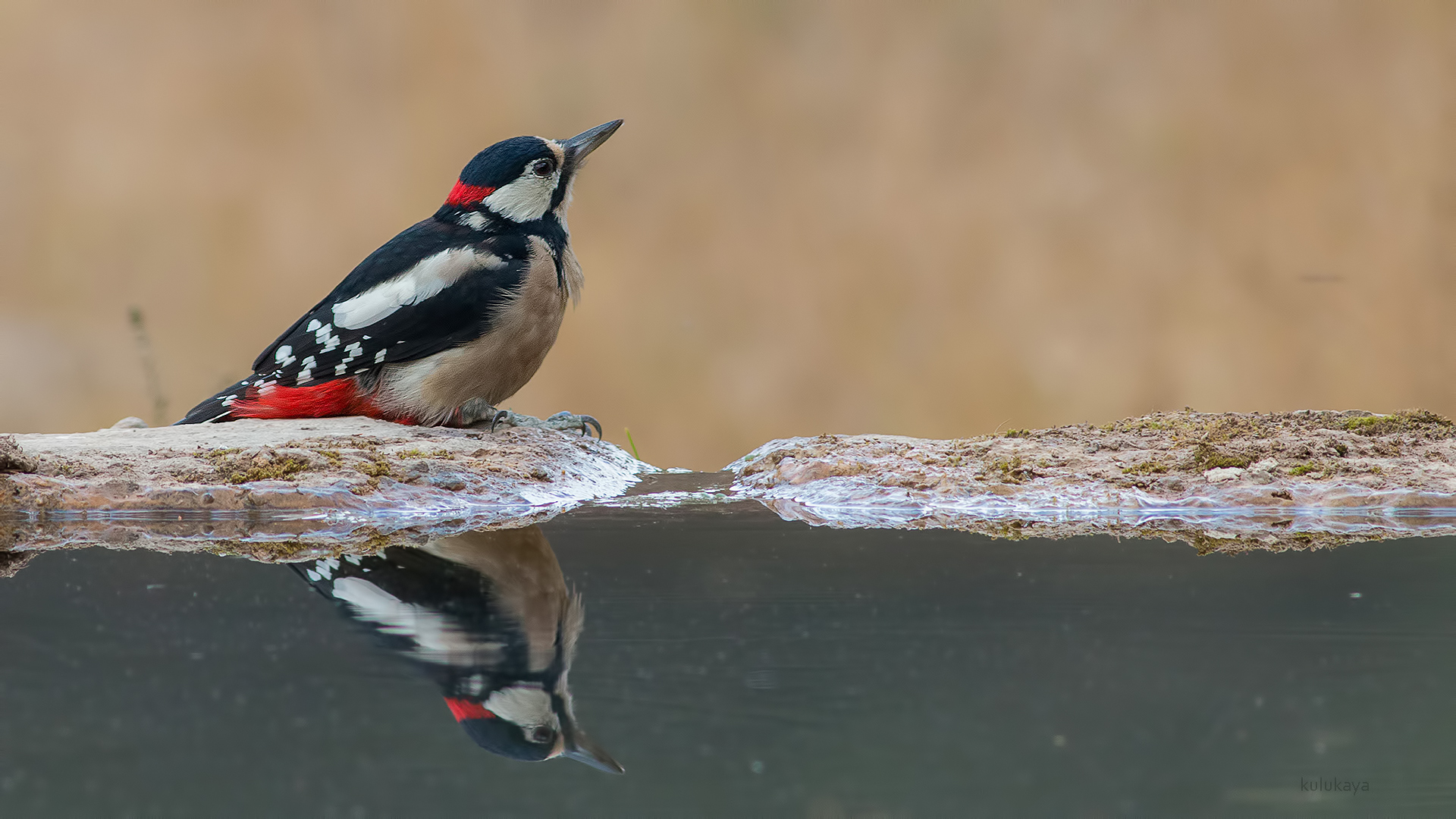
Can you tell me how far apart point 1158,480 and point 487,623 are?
6.56ft

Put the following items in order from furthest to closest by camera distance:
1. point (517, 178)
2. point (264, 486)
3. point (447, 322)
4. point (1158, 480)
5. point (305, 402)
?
point (517, 178) → point (305, 402) → point (447, 322) → point (1158, 480) → point (264, 486)

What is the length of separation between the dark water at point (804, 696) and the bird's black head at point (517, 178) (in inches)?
96.7

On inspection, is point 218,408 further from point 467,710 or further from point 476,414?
point 467,710

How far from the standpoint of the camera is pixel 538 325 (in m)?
4.30

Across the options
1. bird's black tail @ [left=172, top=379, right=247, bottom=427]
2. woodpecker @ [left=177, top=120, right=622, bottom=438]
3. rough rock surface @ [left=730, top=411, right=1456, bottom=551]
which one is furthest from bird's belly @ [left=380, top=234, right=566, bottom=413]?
rough rock surface @ [left=730, top=411, right=1456, bottom=551]

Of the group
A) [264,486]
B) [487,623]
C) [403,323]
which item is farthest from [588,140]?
[487,623]

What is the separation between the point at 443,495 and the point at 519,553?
2.66ft

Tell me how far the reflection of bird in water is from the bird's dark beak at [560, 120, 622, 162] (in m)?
2.24

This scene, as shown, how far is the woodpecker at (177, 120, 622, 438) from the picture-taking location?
4.19 m

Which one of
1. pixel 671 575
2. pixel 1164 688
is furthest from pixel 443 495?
pixel 1164 688

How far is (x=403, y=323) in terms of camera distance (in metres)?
4.19

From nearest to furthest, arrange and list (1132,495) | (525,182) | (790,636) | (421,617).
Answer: (790,636), (421,617), (1132,495), (525,182)

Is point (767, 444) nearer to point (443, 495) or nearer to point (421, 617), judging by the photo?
point (443, 495)

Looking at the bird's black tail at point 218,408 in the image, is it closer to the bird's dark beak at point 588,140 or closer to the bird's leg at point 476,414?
the bird's leg at point 476,414
